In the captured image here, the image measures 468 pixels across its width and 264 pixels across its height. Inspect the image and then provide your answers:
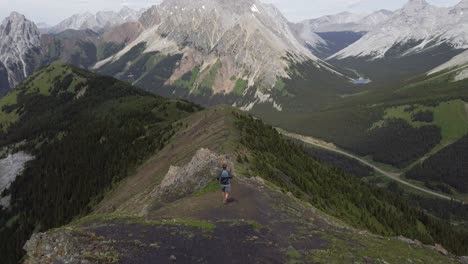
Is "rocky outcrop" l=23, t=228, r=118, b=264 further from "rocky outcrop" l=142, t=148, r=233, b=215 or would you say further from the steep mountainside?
"rocky outcrop" l=142, t=148, r=233, b=215

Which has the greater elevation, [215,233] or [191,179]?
[191,179]

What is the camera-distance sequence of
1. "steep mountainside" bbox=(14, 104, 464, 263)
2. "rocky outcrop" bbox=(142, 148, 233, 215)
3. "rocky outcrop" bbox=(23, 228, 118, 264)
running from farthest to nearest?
A: "rocky outcrop" bbox=(142, 148, 233, 215)
"steep mountainside" bbox=(14, 104, 464, 263)
"rocky outcrop" bbox=(23, 228, 118, 264)

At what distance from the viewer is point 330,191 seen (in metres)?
114

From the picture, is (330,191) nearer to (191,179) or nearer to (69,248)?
(191,179)

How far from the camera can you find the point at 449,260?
4850 cm

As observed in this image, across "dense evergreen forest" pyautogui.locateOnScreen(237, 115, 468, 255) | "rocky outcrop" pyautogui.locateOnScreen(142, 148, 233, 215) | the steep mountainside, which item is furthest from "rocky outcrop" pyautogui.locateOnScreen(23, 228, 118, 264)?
"dense evergreen forest" pyautogui.locateOnScreen(237, 115, 468, 255)

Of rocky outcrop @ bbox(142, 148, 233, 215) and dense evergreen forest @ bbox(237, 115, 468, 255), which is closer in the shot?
rocky outcrop @ bbox(142, 148, 233, 215)

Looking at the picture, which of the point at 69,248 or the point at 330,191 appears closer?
the point at 69,248

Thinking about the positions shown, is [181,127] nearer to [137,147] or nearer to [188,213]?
[137,147]

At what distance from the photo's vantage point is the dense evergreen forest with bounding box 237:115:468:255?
9119 centimetres

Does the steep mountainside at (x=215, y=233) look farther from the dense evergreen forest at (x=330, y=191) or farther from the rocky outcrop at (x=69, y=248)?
the dense evergreen forest at (x=330, y=191)

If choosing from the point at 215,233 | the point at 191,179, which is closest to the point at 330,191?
the point at 191,179

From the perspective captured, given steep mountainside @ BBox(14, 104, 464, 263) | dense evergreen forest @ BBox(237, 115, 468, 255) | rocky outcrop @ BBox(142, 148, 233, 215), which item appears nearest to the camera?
steep mountainside @ BBox(14, 104, 464, 263)

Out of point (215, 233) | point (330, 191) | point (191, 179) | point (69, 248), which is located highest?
point (191, 179)
